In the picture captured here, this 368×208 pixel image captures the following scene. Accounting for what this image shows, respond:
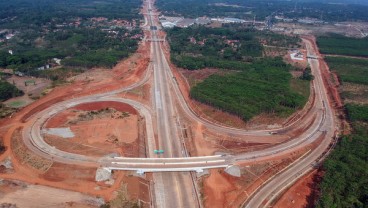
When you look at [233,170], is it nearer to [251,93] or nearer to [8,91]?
[251,93]

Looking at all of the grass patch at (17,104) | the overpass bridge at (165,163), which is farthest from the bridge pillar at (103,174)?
the grass patch at (17,104)

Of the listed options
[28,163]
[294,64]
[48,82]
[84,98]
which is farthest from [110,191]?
[294,64]

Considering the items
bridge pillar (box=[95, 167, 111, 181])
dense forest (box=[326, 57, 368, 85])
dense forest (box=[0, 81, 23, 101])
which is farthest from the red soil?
dense forest (box=[0, 81, 23, 101])

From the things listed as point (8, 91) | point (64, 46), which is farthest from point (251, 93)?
point (64, 46)

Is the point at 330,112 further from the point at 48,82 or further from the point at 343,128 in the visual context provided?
the point at 48,82

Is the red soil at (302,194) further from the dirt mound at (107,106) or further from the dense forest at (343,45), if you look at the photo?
the dense forest at (343,45)
